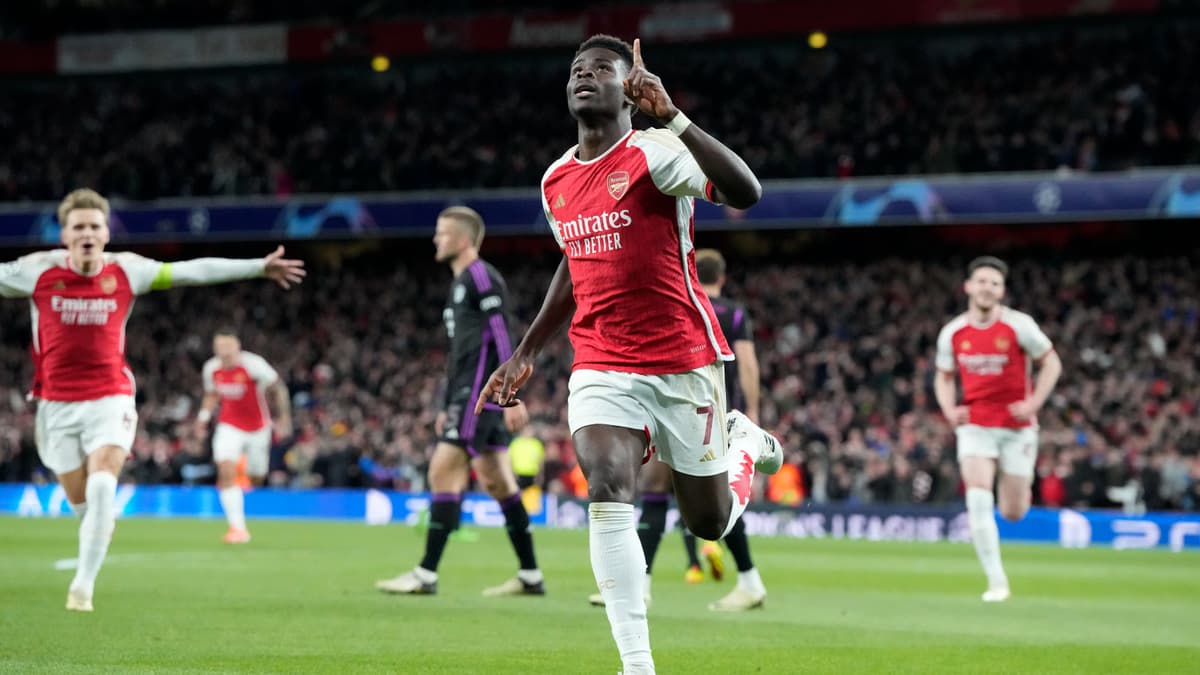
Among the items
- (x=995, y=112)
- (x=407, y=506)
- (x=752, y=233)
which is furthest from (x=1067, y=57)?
(x=407, y=506)

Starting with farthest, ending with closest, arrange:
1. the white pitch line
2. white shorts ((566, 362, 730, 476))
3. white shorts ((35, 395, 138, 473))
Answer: the white pitch line
white shorts ((35, 395, 138, 473))
white shorts ((566, 362, 730, 476))

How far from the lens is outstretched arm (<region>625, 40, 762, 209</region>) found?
5.48m

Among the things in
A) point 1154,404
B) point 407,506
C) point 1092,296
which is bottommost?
point 407,506

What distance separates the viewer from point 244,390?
1930 centimetres

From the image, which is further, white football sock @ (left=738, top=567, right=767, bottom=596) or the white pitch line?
the white pitch line

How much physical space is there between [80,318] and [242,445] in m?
9.99

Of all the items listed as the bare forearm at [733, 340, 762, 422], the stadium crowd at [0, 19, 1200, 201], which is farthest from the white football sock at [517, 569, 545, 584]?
the stadium crowd at [0, 19, 1200, 201]

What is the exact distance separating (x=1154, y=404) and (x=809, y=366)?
620 cm

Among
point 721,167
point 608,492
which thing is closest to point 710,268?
point 608,492

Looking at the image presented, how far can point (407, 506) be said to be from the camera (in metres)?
25.0

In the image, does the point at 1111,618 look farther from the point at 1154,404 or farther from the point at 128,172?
the point at 128,172

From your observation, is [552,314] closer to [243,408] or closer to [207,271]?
[207,271]

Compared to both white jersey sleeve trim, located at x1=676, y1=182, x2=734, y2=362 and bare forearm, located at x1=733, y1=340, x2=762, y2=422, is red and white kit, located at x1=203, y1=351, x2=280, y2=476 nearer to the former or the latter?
bare forearm, located at x1=733, y1=340, x2=762, y2=422

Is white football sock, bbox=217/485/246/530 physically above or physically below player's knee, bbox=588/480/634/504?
below
